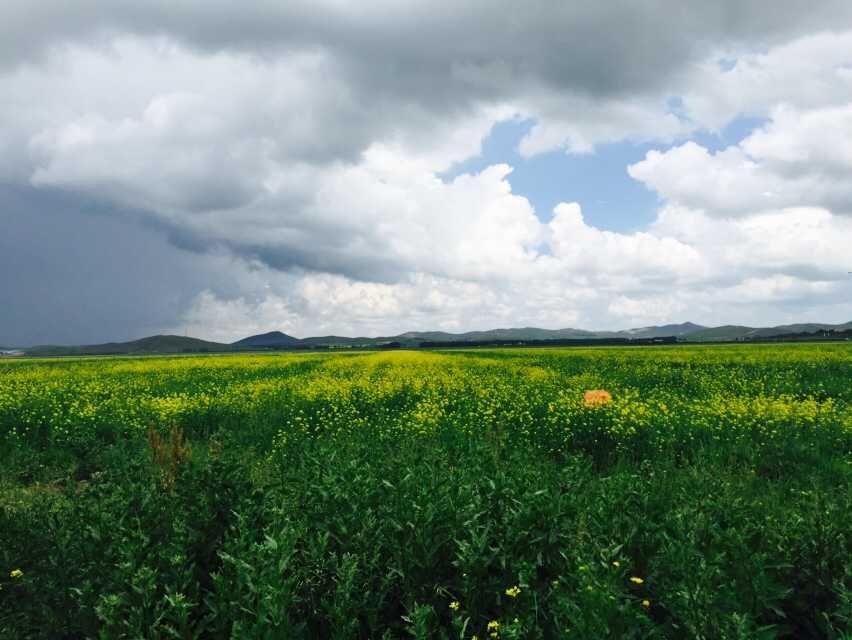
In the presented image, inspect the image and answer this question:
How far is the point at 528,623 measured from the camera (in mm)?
3590

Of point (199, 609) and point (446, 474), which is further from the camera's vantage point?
point (446, 474)

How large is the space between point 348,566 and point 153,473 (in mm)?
4370

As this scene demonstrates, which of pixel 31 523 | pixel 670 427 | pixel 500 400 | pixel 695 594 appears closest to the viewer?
pixel 695 594

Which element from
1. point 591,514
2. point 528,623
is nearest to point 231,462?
point 528,623

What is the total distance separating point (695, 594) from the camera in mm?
3371

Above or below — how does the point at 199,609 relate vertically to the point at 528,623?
below

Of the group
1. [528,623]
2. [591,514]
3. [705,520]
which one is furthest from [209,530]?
[705,520]

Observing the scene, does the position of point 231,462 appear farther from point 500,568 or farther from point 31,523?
point 500,568

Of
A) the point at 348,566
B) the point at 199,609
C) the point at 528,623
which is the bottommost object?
the point at 199,609

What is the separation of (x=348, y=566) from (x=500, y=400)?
10658 millimetres

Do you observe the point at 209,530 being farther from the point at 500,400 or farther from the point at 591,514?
the point at 500,400

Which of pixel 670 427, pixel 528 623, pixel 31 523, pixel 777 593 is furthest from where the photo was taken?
pixel 670 427

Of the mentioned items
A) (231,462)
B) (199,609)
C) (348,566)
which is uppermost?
(231,462)

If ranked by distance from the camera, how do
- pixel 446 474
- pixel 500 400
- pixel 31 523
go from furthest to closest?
pixel 500 400 < pixel 446 474 < pixel 31 523
